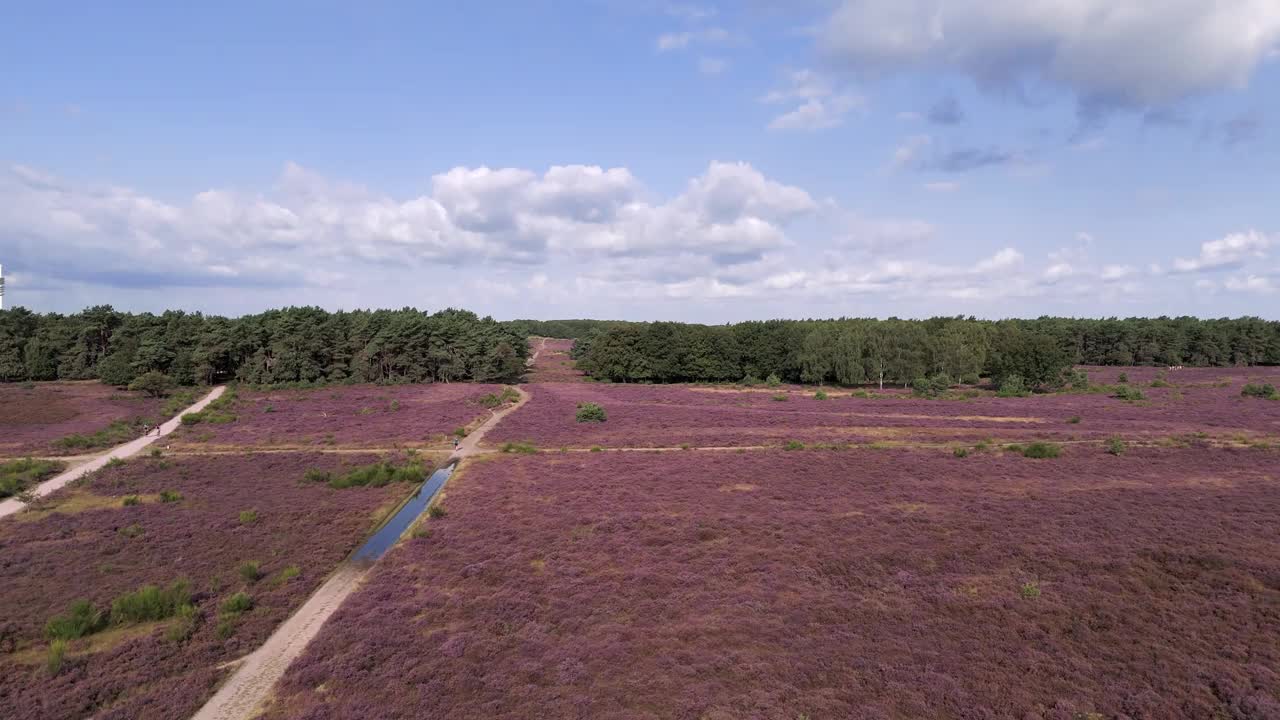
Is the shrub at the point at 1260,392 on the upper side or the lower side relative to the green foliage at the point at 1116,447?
upper

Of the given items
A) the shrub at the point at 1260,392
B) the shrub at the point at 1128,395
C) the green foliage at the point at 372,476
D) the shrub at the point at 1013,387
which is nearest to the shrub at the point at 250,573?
the green foliage at the point at 372,476

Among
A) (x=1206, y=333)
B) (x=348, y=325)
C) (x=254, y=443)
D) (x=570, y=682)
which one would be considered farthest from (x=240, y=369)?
(x=1206, y=333)

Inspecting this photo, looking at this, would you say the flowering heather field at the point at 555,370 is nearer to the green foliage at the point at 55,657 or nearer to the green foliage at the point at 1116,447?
the green foliage at the point at 1116,447

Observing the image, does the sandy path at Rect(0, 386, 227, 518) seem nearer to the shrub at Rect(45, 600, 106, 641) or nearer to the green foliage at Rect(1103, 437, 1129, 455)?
the shrub at Rect(45, 600, 106, 641)

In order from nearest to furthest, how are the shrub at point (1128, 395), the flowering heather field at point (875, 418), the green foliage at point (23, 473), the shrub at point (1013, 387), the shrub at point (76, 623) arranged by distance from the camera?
1. the shrub at point (76, 623)
2. the green foliage at point (23, 473)
3. the flowering heather field at point (875, 418)
4. the shrub at point (1128, 395)
5. the shrub at point (1013, 387)

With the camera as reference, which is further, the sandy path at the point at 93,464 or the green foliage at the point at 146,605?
the sandy path at the point at 93,464

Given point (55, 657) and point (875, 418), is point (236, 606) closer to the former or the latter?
point (55, 657)
